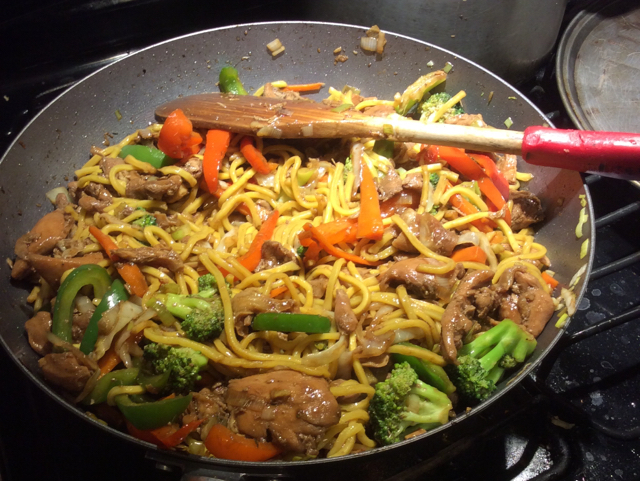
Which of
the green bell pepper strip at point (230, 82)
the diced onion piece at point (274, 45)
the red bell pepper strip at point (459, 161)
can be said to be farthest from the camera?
the diced onion piece at point (274, 45)

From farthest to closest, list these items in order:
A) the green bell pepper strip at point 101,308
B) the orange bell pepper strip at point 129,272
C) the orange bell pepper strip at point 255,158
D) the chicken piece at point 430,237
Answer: the orange bell pepper strip at point 255,158
the chicken piece at point 430,237
the orange bell pepper strip at point 129,272
the green bell pepper strip at point 101,308

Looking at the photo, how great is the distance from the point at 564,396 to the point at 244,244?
274 centimetres

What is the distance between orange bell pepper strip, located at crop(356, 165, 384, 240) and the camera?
3.10 metres

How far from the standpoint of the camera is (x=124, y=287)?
2893 millimetres

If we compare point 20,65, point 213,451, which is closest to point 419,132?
point 213,451

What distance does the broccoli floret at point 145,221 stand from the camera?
3.29 metres

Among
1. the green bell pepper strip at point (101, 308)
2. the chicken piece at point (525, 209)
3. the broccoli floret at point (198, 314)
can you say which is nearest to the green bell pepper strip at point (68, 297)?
the green bell pepper strip at point (101, 308)

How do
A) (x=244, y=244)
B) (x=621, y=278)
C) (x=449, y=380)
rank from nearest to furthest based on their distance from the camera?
(x=449, y=380) → (x=244, y=244) → (x=621, y=278)

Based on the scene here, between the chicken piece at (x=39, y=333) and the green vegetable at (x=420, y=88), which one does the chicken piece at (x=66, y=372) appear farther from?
the green vegetable at (x=420, y=88)

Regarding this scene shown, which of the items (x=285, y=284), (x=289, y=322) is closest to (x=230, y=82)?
(x=285, y=284)

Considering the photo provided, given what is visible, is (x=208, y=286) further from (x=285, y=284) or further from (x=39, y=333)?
(x=39, y=333)

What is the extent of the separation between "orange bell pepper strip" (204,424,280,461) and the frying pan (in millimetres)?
246

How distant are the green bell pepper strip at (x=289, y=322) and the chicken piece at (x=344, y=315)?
0.38ft

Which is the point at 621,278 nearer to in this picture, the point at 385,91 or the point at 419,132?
the point at 419,132
